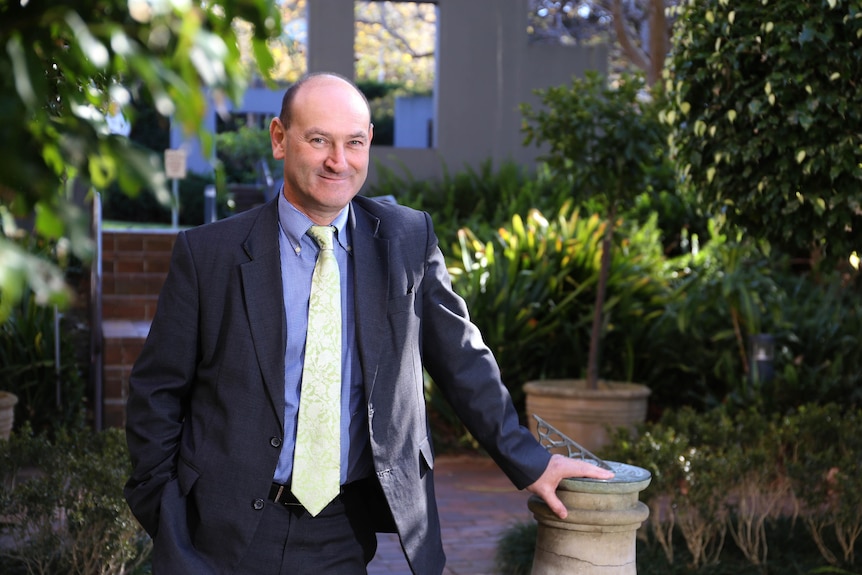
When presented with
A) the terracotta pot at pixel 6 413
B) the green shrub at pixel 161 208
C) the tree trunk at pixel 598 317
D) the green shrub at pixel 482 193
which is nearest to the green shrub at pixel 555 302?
the tree trunk at pixel 598 317

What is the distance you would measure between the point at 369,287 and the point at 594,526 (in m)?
0.84

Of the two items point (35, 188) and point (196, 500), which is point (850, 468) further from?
point (35, 188)

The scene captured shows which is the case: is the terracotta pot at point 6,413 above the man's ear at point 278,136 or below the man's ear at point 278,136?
below

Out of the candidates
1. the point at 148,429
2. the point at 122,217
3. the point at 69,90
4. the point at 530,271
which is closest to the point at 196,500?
the point at 148,429

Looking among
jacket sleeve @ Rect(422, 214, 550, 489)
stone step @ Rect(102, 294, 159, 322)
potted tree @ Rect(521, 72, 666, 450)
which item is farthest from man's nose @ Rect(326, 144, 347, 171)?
stone step @ Rect(102, 294, 159, 322)

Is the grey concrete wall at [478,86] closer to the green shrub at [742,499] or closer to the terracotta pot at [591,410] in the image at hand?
the terracotta pot at [591,410]

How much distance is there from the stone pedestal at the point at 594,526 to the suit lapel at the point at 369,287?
2.01ft

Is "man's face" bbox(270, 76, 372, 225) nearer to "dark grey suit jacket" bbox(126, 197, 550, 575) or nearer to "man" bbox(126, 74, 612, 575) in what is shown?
"man" bbox(126, 74, 612, 575)

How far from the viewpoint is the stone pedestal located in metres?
2.77

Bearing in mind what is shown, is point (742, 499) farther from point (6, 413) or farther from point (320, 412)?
point (6, 413)

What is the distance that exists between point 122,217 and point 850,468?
15.6m

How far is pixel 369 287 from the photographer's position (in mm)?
2662

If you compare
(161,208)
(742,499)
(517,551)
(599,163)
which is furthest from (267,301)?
(161,208)

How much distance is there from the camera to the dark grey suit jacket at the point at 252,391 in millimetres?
2500
